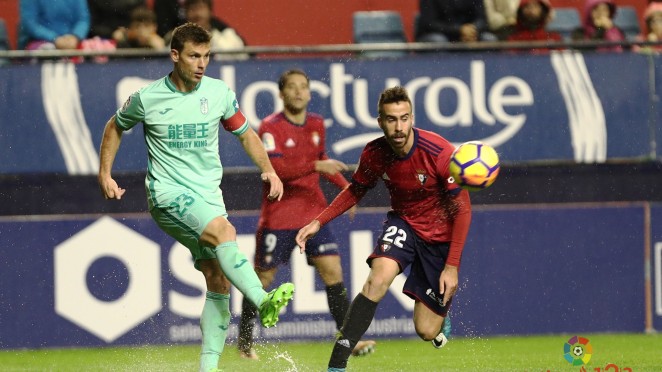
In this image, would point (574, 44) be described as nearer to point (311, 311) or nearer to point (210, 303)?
point (311, 311)

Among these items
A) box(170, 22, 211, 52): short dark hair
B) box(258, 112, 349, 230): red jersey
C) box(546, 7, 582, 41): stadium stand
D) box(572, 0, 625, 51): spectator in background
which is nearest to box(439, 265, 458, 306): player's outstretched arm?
box(170, 22, 211, 52): short dark hair

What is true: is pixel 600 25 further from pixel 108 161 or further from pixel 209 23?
pixel 108 161

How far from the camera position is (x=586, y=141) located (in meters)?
11.2

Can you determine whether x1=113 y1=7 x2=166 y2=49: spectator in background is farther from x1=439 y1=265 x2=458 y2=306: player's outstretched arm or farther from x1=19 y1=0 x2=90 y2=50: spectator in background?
x1=439 y1=265 x2=458 y2=306: player's outstretched arm

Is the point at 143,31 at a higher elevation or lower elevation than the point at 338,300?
higher

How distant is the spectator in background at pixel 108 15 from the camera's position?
1195 cm

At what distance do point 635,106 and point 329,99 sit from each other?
2752 millimetres

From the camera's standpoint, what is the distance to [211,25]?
11.9 metres

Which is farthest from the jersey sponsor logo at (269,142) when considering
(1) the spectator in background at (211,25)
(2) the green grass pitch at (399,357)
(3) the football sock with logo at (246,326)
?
(1) the spectator in background at (211,25)

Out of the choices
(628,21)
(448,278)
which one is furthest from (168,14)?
(448,278)

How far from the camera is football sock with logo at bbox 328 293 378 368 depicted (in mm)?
7230

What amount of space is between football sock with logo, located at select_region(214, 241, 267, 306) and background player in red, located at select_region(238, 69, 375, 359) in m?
2.64

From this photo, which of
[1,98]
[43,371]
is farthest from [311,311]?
[1,98]

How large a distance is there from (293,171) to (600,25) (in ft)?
13.8
